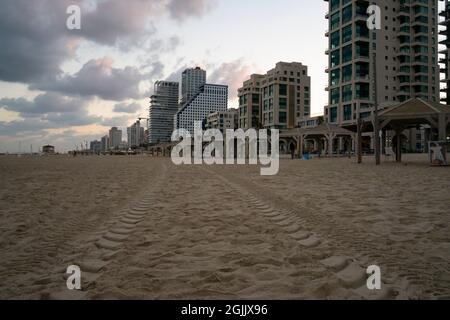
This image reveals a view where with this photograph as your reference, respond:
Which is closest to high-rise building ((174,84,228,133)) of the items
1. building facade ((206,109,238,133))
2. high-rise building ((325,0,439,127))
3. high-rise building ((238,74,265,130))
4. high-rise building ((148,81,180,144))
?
high-rise building ((148,81,180,144))

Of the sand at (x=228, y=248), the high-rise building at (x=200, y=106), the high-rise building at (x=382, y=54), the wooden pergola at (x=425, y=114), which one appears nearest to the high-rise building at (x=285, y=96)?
the high-rise building at (x=382, y=54)

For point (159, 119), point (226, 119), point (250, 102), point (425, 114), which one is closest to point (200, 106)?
point (159, 119)

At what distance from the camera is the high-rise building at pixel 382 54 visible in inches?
2623

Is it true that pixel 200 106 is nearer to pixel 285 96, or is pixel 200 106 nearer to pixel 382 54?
pixel 285 96

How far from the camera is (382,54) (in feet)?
234

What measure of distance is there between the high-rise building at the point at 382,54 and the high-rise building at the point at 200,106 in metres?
114

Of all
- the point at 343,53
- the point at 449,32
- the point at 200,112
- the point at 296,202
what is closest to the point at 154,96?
the point at 200,112

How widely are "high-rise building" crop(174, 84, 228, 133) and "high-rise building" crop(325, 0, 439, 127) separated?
114 meters

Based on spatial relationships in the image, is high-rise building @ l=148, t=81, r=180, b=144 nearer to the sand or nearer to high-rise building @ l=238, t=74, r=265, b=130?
high-rise building @ l=238, t=74, r=265, b=130

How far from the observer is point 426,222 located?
5254 mm

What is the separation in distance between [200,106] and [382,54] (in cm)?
12903

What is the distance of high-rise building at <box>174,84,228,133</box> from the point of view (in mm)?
181000

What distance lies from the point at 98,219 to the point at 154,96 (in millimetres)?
196879

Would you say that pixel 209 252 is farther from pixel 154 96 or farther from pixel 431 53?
pixel 154 96
